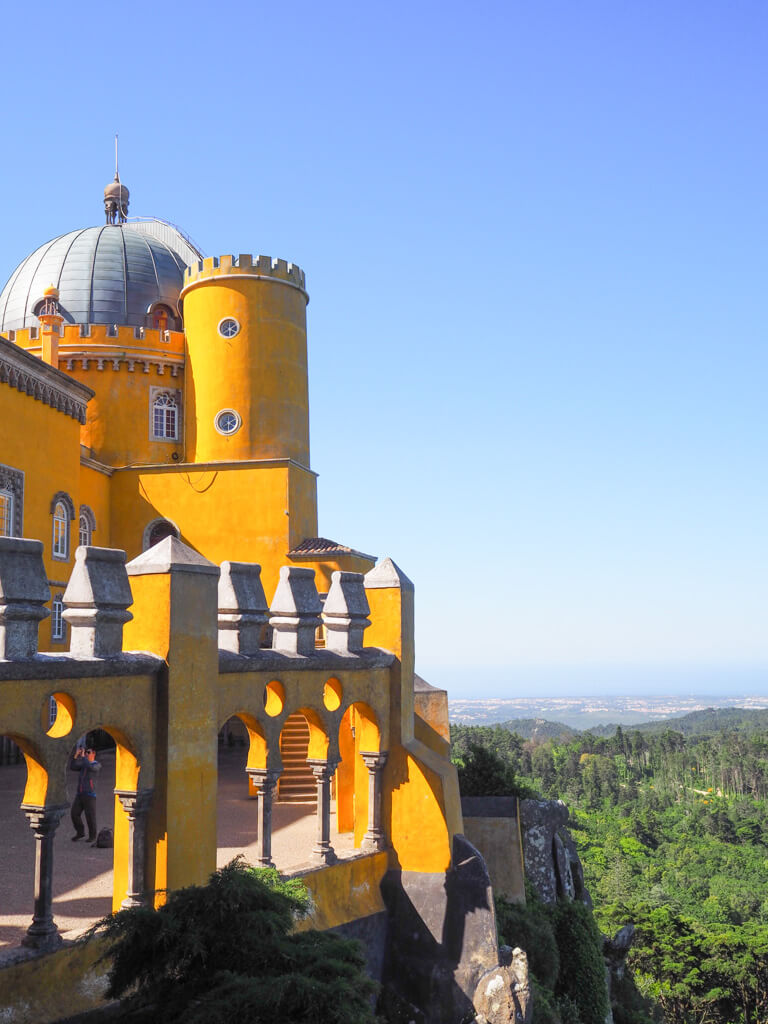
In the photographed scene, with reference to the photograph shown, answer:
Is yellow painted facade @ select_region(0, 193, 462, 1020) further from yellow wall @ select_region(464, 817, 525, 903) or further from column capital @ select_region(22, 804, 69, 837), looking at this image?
yellow wall @ select_region(464, 817, 525, 903)

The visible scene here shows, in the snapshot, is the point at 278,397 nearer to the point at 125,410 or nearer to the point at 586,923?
the point at 125,410

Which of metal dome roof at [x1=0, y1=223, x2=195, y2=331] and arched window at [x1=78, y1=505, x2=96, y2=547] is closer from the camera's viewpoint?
arched window at [x1=78, y1=505, x2=96, y2=547]

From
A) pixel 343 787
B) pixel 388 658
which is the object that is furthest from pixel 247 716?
pixel 343 787

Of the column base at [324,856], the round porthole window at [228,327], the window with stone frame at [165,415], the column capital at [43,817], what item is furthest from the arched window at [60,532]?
the column capital at [43,817]

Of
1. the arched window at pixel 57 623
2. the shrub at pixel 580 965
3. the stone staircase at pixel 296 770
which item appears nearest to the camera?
the stone staircase at pixel 296 770

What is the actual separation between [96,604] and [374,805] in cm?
576

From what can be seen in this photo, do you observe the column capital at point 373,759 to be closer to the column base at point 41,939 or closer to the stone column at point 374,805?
the stone column at point 374,805

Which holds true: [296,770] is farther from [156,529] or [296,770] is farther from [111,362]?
[111,362]

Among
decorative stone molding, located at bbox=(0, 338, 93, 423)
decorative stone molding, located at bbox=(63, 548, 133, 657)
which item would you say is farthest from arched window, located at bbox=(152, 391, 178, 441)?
decorative stone molding, located at bbox=(63, 548, 133, 657)

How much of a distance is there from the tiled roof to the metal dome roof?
345 inches

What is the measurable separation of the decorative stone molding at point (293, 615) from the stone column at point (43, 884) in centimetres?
395

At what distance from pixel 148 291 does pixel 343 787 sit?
2024cm

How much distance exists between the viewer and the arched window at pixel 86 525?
26578mm

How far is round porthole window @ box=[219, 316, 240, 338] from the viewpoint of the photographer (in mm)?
28688
